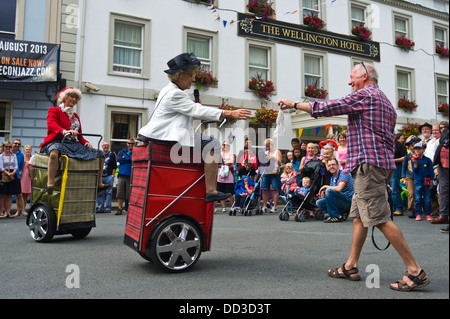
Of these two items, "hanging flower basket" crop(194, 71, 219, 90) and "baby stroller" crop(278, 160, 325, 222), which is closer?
"baby stroller" crop(278, 160, 325, 222)

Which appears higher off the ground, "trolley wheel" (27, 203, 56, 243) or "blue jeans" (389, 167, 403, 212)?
"blue jeans" (389, 167, 403, 212)

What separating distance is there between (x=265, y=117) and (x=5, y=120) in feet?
31.9

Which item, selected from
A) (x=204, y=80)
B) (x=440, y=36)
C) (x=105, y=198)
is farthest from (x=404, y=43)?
(x=105, y=198)

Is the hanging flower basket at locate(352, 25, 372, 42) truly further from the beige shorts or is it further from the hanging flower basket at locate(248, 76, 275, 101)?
the beige shorts

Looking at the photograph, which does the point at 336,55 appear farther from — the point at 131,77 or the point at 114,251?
the point at 114,251

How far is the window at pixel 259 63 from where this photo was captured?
57.9 ft

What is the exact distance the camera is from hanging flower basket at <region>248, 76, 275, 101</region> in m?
17.1

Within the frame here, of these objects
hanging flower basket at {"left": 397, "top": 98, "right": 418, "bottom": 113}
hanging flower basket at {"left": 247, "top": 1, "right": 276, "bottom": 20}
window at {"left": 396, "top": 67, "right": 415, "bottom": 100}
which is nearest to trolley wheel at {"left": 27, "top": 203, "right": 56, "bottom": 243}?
hanging flower basket at {"left": 247, "top": 1, "right": 276, "bottom": 20}

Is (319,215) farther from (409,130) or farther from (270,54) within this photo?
(409,130)

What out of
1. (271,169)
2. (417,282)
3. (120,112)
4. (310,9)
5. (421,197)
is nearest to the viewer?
(417,282)

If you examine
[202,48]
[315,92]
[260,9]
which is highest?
[260,9]

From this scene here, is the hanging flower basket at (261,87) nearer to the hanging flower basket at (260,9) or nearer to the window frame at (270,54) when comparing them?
the window frame at (270,54)

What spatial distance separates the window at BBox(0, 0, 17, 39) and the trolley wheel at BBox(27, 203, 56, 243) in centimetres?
1008

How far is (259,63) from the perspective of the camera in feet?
58.6
